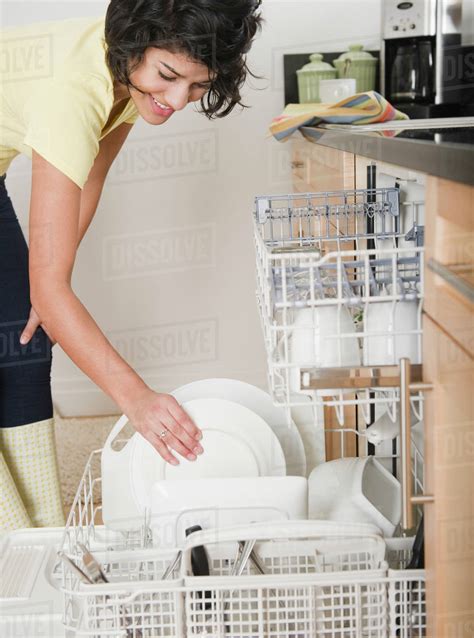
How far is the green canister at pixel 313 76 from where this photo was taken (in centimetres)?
268

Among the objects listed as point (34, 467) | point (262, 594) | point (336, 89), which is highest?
point (336, 89)

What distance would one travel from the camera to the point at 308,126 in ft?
6.09

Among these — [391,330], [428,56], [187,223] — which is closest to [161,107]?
[391,330]

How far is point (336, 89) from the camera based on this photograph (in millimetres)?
2412

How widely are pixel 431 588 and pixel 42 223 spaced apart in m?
0.73

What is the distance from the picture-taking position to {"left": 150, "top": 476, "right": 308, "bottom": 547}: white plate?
993 mm

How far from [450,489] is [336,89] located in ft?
6.06

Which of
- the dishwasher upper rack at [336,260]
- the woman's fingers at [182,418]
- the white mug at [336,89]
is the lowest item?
the woman's fingers at [182,418]

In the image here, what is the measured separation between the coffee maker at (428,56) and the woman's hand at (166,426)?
155cm

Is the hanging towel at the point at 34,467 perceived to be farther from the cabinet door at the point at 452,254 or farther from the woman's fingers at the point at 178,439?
the cabinet door at the point at 452,254

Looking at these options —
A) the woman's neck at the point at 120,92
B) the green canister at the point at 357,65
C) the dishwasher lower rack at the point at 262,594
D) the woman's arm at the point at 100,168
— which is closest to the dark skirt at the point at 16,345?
the woman's arm at the point at 100,168

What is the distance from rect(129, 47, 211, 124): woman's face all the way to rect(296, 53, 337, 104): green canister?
4.87 feet

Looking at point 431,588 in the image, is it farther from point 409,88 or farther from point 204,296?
point 204,296

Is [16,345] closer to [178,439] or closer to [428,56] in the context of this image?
[178,439]
